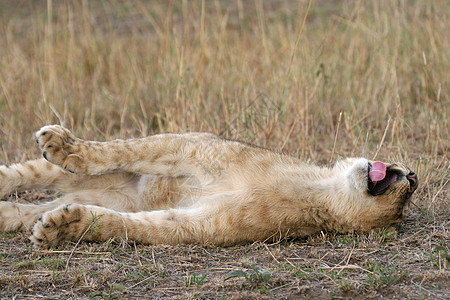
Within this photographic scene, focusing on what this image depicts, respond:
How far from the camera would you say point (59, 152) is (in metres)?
3.63

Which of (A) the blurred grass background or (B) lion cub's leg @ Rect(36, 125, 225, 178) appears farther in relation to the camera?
(A) the blurred grass background

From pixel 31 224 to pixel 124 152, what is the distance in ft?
2.61

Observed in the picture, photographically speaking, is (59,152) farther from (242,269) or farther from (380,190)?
(380,190)

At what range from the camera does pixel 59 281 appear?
9.28 feet

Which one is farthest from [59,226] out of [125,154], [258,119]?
[258,119]

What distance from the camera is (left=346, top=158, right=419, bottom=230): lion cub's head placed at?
3.35m

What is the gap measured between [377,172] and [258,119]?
7.45ft

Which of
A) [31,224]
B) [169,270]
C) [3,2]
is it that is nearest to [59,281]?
[169,270]

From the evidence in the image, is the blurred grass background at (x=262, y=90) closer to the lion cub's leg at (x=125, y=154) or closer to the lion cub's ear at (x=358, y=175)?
the lion cub's ear at (x=358, y=175)

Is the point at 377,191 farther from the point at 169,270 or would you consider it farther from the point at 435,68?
the point at 435,68

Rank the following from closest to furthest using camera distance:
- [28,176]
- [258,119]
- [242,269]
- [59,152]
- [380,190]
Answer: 1. [242,269]
2. [380,190]
3. [59,152]
4. [28,176]
5. [258,119]

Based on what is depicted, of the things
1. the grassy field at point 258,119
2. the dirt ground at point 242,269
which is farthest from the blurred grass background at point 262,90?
the dirt ground at point 242,269

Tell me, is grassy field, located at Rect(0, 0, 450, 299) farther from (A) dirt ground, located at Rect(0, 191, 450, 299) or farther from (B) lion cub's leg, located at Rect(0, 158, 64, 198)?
(B) lion cub's leg, located at Rect(0, 158, 64, 198)

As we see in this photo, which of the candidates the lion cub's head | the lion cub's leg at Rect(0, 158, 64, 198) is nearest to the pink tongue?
the lion cub's head
